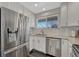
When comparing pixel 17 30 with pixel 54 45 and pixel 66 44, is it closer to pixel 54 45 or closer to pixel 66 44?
pixel 54 45

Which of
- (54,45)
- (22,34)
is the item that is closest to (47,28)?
Result: (54,45)

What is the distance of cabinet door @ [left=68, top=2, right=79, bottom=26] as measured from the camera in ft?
4.74

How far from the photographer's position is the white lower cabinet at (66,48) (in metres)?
1.38

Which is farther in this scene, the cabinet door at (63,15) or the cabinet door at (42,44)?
the cabinet door at (42,44)

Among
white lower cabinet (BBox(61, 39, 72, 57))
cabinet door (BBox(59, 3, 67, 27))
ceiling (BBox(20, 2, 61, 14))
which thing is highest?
ceiling (BBox(20, 2, 61, 14))

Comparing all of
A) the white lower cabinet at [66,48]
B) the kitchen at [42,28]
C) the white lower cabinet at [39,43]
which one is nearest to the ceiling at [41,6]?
the kitchen at [42,28]

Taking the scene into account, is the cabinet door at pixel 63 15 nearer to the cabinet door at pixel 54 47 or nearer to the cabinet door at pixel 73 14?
the cabinet door at pixel 73 14

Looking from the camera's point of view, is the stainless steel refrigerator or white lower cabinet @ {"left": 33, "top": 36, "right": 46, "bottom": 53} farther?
white lower cabinet @ {"left": 33, "top": 36, "right": 46, "bottom": 53}

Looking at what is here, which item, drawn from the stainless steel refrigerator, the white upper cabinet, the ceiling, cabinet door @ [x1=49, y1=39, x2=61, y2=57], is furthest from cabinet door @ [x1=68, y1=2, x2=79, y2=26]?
the stainless steel refrigerator

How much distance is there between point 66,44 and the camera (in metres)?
1.40

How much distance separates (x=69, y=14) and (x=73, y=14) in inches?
3.2

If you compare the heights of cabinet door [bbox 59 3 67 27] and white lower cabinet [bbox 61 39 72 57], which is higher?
cabinet door [bbox 59 3 67 27]

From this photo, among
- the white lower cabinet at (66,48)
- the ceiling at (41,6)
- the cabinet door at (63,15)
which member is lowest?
the white lower cabinet at (66,48)

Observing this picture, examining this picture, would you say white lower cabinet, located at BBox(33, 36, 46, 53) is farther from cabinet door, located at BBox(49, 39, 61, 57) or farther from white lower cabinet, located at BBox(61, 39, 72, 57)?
white lower cabinet, located at BBox(61, 39, 72, 57)
